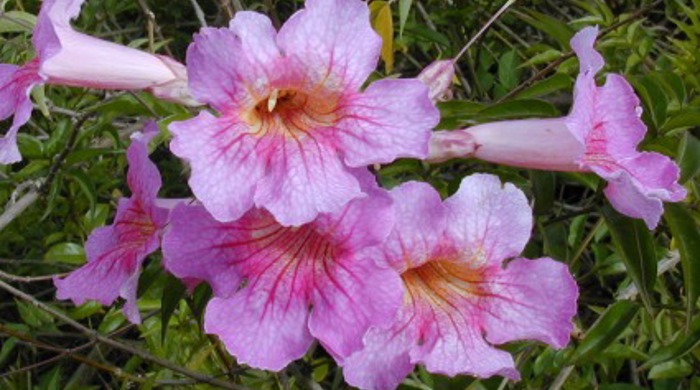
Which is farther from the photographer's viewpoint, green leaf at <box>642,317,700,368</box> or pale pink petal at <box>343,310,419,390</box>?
green leaf at <box>642,317,700,368</box>

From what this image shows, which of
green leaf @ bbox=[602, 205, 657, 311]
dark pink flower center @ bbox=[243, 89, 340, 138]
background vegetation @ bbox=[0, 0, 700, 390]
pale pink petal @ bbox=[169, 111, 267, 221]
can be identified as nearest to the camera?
pale pink petal @ bbox=[169, 111, 267, 221]

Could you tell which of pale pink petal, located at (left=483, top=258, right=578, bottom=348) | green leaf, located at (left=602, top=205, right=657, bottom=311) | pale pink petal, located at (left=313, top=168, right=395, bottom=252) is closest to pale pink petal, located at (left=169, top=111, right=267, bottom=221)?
pale pink petal, located at (left=313, top=168, right=395, bottom=252)

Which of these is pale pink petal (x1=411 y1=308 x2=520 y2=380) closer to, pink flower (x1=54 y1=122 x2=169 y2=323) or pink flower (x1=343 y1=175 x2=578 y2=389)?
pink flower (x1=343 y1=175 x2=578 y2=389)

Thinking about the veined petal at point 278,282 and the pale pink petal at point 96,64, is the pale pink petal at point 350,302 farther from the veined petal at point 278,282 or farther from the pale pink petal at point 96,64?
the pale pink petal at point 96,64

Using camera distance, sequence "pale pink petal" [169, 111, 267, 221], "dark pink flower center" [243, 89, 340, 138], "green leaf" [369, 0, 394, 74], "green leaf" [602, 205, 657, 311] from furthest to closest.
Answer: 1. "green leaf" [369, 0, 394, 74]
2. "green leaf" [602, 205, 657, 311]
3. "dark pink flower center" [243, 89, 340, 138]
4. "pale pink petal" [169, 111, 267, 221]

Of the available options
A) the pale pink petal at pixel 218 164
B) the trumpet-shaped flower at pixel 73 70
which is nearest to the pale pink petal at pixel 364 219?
the pale pink petal at pixel 218 164

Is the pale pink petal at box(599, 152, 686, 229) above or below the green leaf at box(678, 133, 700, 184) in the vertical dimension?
above

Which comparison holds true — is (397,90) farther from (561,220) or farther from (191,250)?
(561,220)

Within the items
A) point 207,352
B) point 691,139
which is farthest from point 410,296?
point 207,352
